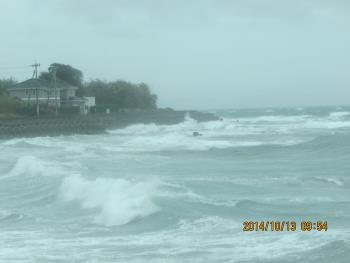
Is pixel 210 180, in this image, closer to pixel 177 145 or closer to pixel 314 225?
pixel 314 225

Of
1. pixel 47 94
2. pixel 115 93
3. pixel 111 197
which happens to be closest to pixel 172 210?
pixel 111 197

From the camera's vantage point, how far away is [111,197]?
13.4 meters

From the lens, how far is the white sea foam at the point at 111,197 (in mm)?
12078

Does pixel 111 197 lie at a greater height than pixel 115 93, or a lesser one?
lesser

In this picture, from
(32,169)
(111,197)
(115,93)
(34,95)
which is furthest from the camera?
(115,93)

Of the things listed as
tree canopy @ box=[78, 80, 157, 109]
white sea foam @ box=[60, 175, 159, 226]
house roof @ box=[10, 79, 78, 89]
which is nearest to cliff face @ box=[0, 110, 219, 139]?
house roof @ box=[10, 79, 78, 89]

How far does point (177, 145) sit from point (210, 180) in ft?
57.6

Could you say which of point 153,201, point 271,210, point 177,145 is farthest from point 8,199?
point 177,145

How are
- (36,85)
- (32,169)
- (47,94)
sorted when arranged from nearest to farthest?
(32,169) < (36,85) < (47,94)

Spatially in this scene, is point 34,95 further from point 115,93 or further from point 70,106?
point 115,93

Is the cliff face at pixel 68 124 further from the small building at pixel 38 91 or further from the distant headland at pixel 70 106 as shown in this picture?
the small building at pixel 38 91

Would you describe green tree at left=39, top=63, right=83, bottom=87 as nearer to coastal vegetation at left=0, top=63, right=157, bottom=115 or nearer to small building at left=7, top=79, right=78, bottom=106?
coastal vegetation at left=0, top=63, right=157, bottom=115

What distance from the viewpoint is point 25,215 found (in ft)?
41.9

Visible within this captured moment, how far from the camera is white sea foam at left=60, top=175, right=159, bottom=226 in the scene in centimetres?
1208
